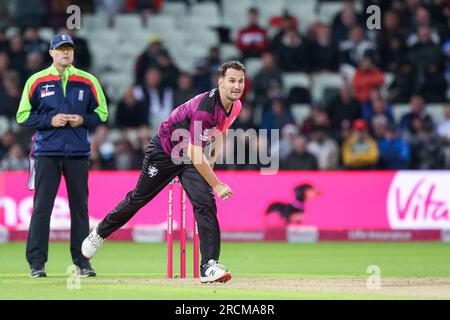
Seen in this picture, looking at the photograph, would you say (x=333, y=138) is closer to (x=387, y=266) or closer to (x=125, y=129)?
(x=125, y=129)

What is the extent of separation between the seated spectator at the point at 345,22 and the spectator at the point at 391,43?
610mm

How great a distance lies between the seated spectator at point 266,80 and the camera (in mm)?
22875

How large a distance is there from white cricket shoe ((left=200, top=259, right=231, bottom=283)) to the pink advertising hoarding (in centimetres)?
801

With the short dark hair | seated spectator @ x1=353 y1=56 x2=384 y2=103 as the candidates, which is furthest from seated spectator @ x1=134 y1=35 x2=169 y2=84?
the short dark hair

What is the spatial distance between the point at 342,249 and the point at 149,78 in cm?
661

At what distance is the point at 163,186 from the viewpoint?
12.0m

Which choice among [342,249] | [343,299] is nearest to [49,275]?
[343,299]

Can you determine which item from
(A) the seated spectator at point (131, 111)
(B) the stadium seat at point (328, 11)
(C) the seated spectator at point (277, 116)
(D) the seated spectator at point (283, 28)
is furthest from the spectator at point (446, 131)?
(A) the seated spectator at point (131, 111)

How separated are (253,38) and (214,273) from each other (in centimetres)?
1325

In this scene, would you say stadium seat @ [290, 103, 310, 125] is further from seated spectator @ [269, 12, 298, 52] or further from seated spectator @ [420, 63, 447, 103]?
seated spectator @ [420, 63, 447, 103]

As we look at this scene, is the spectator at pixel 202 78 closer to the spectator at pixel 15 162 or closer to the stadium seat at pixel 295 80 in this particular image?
the stadium seat at pixel 295 80

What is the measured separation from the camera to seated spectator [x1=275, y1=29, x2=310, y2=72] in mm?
23594

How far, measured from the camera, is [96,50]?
25016 millimetres

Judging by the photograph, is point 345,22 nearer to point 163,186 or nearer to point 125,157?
point 125,157
